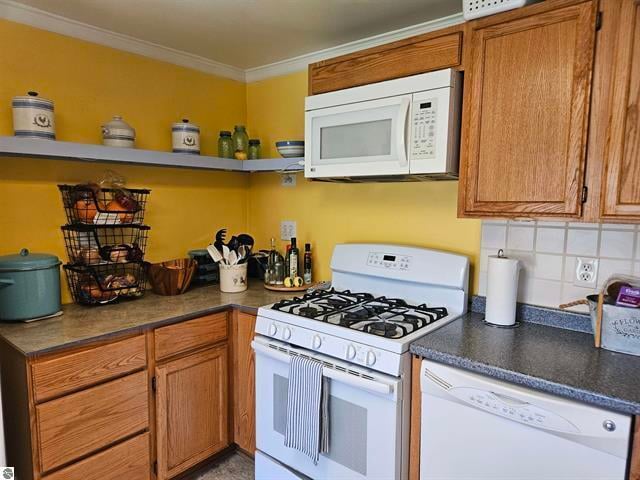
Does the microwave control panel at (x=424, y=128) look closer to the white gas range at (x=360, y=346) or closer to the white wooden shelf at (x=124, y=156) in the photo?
the white gas range at (x=360, y=346)

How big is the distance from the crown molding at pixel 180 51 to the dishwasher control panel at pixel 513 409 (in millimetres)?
1565

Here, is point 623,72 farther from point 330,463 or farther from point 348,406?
point 330,463

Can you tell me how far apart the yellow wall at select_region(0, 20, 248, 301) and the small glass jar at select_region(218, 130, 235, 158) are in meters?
0.15

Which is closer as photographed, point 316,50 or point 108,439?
point 108,439

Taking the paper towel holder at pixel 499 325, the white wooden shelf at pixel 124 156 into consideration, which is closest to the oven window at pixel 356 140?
the white wooden shelf at pixel 124 156

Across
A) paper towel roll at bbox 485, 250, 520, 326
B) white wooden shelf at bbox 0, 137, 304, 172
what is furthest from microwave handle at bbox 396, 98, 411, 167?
white wooden shelf at bbox 0, 137, 304, 172

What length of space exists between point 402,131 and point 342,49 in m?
0.87

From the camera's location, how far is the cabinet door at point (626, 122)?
4.05ft

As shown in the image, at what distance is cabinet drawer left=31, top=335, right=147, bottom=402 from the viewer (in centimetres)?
146

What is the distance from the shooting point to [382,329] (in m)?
1.55

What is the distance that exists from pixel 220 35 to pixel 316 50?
0.52 meters

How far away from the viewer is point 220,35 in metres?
2.12

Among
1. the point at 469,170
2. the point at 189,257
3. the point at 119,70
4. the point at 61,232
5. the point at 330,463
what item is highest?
the point at 119,70

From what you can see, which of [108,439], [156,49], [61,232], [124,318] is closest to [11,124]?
[61,232]
